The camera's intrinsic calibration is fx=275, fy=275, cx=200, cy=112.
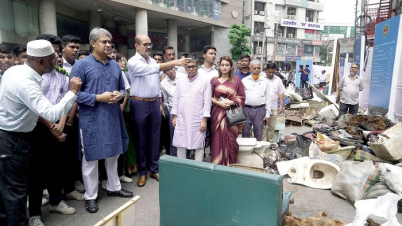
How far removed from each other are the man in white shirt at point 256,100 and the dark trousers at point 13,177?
3.42m

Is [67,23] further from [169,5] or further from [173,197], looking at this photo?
[173,197]

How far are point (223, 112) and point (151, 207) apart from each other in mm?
1558

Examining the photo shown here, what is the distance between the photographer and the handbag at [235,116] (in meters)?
3.78

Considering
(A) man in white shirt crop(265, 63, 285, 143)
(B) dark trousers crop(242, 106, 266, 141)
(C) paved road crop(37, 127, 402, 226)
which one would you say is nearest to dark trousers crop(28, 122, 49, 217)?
(C) paved road crop(37, 127, 402, 226)

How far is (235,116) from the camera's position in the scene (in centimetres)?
380

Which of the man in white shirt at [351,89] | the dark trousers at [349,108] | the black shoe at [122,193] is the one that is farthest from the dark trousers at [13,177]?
the dark trousers at [349,108]

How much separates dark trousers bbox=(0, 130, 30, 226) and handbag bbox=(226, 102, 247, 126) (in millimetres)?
2370

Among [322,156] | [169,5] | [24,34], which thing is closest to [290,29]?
[169,5]

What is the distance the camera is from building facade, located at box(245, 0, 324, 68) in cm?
3944

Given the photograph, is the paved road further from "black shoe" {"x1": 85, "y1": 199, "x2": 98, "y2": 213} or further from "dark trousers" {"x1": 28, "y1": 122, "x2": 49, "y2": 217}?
"dark trousers" {"x1": 28, "y1": 122, "x2": 49, "y2": 217}

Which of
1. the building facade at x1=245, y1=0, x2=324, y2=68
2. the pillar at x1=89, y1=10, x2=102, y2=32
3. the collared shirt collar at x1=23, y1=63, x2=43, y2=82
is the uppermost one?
the building facade at x1=245, y1=0, x2=324, y2=68

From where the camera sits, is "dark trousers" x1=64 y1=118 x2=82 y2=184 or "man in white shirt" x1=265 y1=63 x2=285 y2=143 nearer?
"dark trousers" x1=64 y1=118 x2=82 y2=184

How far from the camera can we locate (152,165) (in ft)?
12.9

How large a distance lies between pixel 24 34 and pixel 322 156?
14.4 metres
